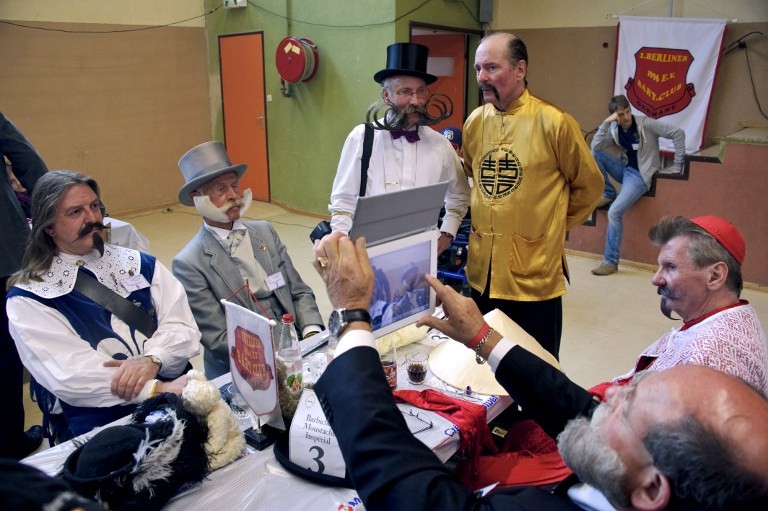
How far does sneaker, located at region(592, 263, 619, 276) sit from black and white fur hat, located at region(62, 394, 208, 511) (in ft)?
15.0

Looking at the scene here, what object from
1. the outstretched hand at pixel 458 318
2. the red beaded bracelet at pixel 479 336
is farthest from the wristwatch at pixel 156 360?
the red beaded bracelet at pixel 479 336

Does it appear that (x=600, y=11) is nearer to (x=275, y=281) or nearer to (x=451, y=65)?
(x=451, y=65)

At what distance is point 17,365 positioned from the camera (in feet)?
8.91

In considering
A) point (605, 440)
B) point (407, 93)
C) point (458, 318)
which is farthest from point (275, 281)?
point (605, 440)

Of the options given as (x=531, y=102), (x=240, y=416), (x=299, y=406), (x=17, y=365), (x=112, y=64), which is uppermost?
(x=112, y=64)

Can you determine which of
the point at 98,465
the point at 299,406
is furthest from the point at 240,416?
the point at 98,465

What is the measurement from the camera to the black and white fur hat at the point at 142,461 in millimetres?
1182

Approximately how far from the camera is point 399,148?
9.41 feet

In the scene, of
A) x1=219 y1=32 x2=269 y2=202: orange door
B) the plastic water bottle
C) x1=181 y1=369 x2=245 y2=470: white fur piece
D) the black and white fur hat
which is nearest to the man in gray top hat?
the plastic water bottle

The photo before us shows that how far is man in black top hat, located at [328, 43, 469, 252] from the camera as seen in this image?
9.10 feet

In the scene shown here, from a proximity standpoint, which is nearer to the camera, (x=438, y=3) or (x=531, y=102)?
(x=531, y=102)

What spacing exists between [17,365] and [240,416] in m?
1.69

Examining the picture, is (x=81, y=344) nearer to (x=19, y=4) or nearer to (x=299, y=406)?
(x=299, y=406)

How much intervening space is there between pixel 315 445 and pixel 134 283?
3.33 ft
